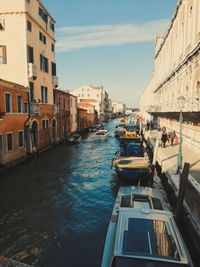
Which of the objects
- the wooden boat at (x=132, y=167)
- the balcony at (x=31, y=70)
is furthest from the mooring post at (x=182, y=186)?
the balcony at (x=31, y=70)

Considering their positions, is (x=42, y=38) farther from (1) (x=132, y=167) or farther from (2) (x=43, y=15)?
(1) (x=132, y=167)

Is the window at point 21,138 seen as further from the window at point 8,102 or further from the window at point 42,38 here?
the window at point 42,38

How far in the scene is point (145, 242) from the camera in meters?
6.48

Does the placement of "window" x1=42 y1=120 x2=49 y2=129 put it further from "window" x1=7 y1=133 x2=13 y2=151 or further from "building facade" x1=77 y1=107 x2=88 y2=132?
"building facade" x1=77 y1=107 x2=88 y2=132

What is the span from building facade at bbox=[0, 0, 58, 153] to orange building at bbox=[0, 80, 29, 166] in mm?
1337

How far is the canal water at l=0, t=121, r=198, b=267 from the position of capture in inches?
341

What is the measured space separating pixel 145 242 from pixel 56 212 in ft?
21.2

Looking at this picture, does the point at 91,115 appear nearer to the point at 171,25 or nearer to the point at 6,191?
the point at 171,25

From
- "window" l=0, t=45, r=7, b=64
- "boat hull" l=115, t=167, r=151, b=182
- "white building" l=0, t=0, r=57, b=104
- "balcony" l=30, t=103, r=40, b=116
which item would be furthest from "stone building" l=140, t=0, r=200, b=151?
"window" l=0, t=45, r=7, b=64

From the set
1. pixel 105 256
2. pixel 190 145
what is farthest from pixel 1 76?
pixel 105 256

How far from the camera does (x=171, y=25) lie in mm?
34031

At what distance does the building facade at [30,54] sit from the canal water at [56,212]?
607 centimetres

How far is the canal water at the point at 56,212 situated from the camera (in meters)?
8.66

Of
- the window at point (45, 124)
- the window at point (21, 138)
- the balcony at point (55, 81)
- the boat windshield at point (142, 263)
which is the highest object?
the balcony at point (55, 81)
